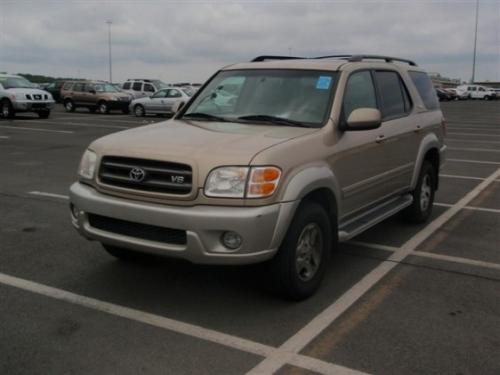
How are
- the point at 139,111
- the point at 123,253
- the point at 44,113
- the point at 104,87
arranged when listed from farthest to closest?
the point at 104,87, the point at 139,111, the point at 44,113, the point at 123,253

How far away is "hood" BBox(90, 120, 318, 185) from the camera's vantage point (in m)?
3.89

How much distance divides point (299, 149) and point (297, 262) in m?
0.82

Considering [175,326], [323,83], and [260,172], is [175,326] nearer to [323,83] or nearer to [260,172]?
[260,172]

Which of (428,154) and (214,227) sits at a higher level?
(428,154)

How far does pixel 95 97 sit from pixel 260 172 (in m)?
27.0

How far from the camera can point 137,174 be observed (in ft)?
13.3

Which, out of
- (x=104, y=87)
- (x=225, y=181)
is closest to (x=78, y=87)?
(x=104, y=87)

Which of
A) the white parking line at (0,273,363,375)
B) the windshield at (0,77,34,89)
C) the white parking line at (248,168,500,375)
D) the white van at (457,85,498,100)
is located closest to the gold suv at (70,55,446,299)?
the white parking line at (248,168,500,375)

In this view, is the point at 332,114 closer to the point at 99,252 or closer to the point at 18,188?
the point at 99,252

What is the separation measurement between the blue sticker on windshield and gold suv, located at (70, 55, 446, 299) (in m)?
0.01

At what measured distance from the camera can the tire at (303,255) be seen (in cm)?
403

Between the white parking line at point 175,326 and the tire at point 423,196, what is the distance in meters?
3.50

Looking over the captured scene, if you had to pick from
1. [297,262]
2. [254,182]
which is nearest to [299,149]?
[254,182]

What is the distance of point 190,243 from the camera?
12.5 feet
